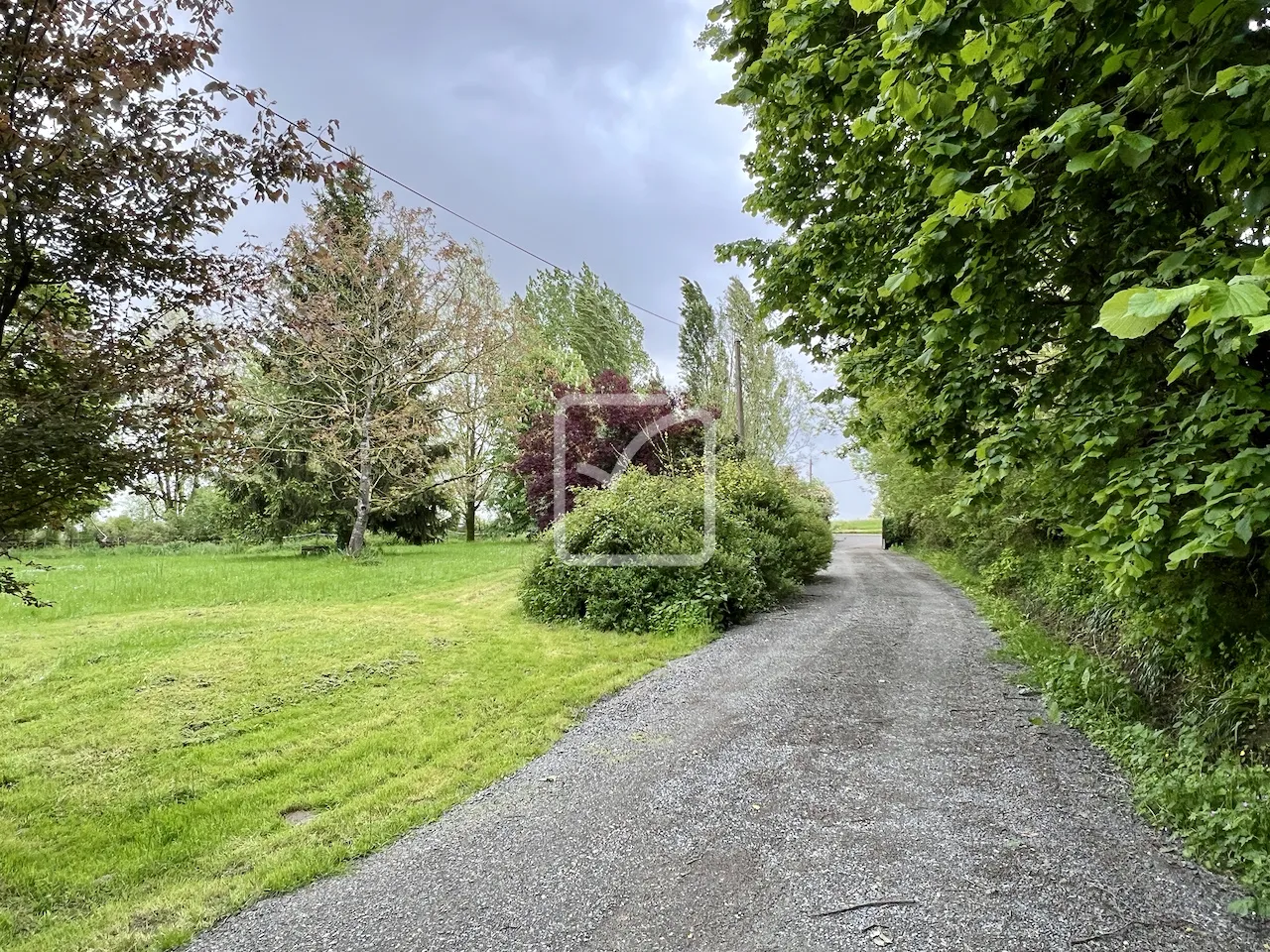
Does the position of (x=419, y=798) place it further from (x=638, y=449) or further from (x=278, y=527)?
(x=278, y=527)

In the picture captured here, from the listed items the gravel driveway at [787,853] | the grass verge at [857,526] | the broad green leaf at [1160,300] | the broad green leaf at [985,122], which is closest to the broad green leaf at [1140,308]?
the broad green leaf at [1160,300]

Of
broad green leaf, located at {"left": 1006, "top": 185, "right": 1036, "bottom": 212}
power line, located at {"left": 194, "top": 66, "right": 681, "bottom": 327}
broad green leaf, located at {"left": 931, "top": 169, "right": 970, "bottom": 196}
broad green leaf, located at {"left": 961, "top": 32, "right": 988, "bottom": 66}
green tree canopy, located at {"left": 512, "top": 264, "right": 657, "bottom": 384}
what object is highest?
green tree canopy, located at {"left": 512, "top": 264, "right": 657, "bottom": 384}

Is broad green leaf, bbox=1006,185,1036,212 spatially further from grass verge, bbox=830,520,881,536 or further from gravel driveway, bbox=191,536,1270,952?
grass verge, bbox=830,520,881,536

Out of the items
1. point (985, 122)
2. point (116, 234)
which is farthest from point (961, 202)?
point (116, 234)

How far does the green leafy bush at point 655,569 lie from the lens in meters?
7.30

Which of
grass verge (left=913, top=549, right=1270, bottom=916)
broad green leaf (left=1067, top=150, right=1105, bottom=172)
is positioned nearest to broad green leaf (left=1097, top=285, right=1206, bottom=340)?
broad green leaf (left=1067, top=150, right=1105, bottom=172)

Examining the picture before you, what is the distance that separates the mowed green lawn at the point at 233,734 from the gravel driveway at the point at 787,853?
37cm

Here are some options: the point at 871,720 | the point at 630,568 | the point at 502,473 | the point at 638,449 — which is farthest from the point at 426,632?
the point at 502,473

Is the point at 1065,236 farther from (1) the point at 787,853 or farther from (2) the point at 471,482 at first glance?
(2) the point at 471,482

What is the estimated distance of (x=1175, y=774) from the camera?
9.65 ft

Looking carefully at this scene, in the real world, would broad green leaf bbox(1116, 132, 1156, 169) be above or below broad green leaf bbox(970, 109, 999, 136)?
below

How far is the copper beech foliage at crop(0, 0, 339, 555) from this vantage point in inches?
91.7

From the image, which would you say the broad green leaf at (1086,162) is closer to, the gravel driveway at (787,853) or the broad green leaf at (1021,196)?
the broad green leaf at (1021,196)

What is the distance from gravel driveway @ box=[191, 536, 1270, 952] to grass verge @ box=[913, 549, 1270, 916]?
12 cm
